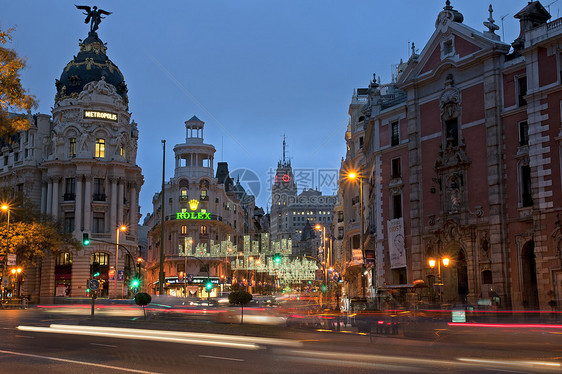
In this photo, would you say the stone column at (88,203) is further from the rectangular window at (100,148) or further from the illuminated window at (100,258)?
the rectangular window at (100,148)

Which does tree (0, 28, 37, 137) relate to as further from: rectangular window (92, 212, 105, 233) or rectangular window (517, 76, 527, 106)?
rectangular window (92, 212, 105, 233)

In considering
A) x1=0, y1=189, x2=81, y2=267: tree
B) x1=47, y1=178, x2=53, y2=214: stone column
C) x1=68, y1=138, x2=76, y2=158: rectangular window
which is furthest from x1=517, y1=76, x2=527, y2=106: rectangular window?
x1=47, y1=178, x2=53, y2=214: stone column

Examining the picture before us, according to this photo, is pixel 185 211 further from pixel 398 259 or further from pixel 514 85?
pixel 514 85

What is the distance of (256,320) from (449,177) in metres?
20.5

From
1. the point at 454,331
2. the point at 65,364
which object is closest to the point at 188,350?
the point at 65,364

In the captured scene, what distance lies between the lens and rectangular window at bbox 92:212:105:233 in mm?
83938

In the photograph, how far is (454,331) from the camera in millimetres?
29234

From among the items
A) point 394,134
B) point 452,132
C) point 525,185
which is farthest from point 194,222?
point 525,185

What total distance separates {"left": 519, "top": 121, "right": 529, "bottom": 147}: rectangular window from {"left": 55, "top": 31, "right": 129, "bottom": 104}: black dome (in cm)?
5946

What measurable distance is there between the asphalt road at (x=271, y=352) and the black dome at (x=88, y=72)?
61595mm

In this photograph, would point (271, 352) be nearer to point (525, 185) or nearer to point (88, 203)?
point (525, 185)

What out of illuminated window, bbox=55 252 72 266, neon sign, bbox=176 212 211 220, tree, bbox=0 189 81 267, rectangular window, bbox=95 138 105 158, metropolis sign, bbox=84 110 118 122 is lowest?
illuminated window, bbox=55 252 72 266

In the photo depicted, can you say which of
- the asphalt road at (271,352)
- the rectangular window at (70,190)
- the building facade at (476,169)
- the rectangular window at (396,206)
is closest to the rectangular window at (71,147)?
the rectangular window at (70,190)

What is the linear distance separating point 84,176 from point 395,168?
150 ft
